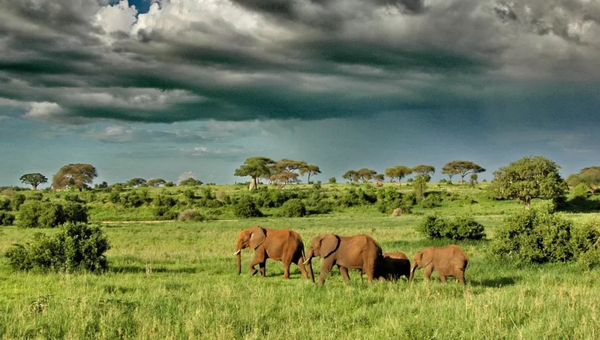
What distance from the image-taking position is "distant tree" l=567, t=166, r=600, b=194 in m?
79.6

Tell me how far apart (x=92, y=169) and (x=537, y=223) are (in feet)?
312

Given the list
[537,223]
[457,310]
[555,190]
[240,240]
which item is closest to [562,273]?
[537,223]

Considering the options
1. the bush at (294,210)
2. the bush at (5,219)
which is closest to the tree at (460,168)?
the bush at (294,210)

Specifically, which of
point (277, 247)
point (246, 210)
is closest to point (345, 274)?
point (277, 247)

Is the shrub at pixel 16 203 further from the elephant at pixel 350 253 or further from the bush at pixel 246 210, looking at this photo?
the elephant at pixel 350 253

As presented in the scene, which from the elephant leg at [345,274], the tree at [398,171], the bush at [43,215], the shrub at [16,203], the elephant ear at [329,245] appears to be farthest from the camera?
the tree at [398,171]

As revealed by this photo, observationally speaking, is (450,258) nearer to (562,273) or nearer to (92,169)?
(562,273)

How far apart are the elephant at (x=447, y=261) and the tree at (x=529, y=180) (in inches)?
2114

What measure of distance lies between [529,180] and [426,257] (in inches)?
2236

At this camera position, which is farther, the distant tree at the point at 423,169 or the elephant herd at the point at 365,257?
the distant tree at the point at 423,169

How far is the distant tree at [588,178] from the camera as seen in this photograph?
7962cm

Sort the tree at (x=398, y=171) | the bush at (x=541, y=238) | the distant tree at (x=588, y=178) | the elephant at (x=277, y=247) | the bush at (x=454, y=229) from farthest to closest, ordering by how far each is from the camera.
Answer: the tree at (x=398, y=171)
the distant tree at (x=588, y=178)
the bush at (x=454, y=229)
the bush at (x=541, y=238)
the elephant at (x=277, y=247)

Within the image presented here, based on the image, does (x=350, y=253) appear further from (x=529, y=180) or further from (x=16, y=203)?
(x=16, y=203)

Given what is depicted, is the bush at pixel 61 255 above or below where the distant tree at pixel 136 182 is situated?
below
